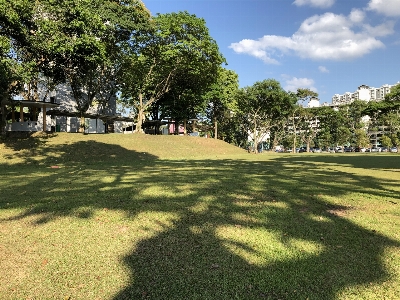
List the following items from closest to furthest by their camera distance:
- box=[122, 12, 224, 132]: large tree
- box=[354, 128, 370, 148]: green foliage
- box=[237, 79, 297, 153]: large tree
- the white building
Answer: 1. box=[122, 12, 224, 132]: large tree
2. box=[237, 79, 297, 153]: large tree
3. box=[354, 128, 370, 148]: green foliage
4. the white building

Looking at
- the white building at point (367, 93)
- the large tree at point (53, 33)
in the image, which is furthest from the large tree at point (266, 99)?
the white building at point (367, 93)

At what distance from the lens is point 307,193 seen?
6.87 meters

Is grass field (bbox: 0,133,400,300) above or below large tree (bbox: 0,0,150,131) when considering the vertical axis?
below

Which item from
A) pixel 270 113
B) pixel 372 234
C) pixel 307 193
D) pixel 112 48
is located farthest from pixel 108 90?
pixel 372 234

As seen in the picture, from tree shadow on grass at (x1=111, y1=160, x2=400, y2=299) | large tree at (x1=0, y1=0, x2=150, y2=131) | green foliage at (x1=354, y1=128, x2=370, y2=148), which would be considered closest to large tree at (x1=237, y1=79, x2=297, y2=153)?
large tree at (x1=0, y1=0, x2=150, y2=131)

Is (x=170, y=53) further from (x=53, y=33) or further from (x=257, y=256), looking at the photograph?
(x=257, y=256)

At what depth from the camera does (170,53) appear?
90.2ft

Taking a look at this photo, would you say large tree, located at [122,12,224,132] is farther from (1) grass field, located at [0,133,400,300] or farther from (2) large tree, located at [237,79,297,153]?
(1) grass field, located at [0,133,400,300]

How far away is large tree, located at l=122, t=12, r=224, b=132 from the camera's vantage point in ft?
90.7

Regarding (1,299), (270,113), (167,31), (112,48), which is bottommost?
(1,299)

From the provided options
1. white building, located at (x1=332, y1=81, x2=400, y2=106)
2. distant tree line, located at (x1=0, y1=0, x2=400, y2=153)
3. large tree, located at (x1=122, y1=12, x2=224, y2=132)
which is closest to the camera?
distant tree line, located at (x1=0, y1=0, x2=400, y2=153)

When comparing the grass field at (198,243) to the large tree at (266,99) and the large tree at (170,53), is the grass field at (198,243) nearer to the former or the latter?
the large tree at (170,53)

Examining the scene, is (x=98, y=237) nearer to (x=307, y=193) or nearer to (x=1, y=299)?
(x=1, y=299)

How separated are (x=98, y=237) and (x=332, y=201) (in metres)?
4.58
